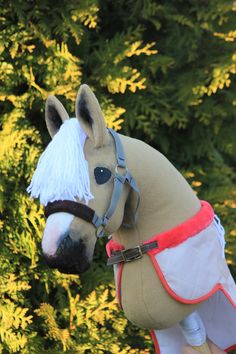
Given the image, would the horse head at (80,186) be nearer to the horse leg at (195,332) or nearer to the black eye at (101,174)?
the black eye at (101,174)

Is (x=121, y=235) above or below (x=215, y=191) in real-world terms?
above

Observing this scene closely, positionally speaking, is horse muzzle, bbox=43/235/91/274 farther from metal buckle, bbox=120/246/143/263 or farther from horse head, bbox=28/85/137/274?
metal buckle, bbox=120/246/143/263

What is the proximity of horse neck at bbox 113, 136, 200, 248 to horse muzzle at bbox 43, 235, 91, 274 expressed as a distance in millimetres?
197

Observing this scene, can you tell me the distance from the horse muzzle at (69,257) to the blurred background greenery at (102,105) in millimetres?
792

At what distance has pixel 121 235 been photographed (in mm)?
1170

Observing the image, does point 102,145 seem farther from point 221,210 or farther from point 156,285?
point 221,210

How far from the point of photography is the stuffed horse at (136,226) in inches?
37.9

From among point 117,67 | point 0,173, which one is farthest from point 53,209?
point 117,67

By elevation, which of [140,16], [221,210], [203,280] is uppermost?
[140,16]

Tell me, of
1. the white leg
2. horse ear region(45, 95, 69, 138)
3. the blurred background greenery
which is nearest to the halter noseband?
horse ear region(45, 95, 69, 138)

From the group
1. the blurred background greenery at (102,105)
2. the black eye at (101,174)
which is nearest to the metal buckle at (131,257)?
the black eye at (101,174)

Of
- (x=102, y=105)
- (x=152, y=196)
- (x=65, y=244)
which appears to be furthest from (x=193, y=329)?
(x=102, y=105)

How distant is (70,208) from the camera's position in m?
0.96

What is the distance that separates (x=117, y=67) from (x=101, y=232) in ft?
3.20
